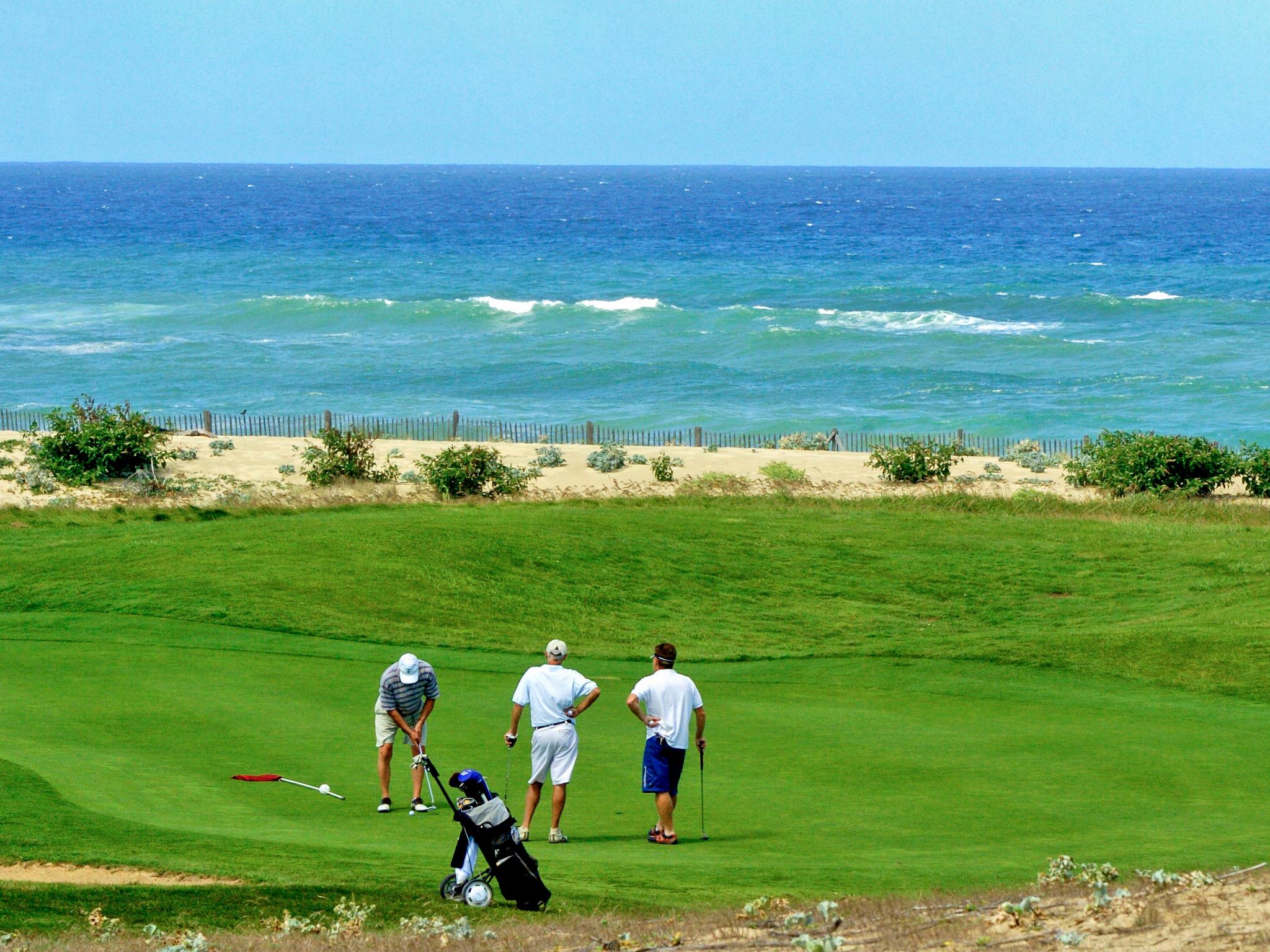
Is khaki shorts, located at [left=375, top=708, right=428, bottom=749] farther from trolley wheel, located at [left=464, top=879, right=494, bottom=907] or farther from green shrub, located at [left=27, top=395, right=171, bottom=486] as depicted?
green shrub, located at [left=27, top=395, right=171, bottom=486]

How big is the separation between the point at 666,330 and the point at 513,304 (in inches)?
551

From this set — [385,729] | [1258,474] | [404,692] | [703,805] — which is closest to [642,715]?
[703,805]

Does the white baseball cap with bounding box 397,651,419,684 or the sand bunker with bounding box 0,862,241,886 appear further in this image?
the white baseball cap with bounding box 397,651,419,684

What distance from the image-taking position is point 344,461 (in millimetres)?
40938

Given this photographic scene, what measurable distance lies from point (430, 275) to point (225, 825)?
4074 inches

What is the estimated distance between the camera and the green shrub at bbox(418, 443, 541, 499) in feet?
123

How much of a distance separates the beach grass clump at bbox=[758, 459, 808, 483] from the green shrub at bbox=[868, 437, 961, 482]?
7.18 ft

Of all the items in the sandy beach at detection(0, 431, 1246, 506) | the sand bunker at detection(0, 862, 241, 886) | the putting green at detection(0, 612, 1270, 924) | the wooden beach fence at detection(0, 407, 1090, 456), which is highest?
the sand bunker at detection(0, 862, 241, 886)

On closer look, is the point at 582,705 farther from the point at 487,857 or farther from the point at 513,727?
the point at 487,857

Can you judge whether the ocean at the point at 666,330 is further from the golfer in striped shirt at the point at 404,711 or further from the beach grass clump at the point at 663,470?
the golfer in striped shirt at the point at 404,711

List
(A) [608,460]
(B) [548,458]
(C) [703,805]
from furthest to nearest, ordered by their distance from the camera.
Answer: (B) [548,458], (A) [608,460], (C) [703,805]

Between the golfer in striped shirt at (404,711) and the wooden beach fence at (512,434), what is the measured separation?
35380mm

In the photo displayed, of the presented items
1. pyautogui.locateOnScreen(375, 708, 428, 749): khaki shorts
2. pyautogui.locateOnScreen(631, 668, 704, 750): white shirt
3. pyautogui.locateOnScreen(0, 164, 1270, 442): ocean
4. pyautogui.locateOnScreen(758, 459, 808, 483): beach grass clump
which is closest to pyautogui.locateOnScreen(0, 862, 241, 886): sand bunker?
pyautogui.locateOnScreen(375, 708, 428, 749): khaki shorts

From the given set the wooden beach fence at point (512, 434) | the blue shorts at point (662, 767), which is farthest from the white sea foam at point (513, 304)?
the blue shorts at point (662, 767)
